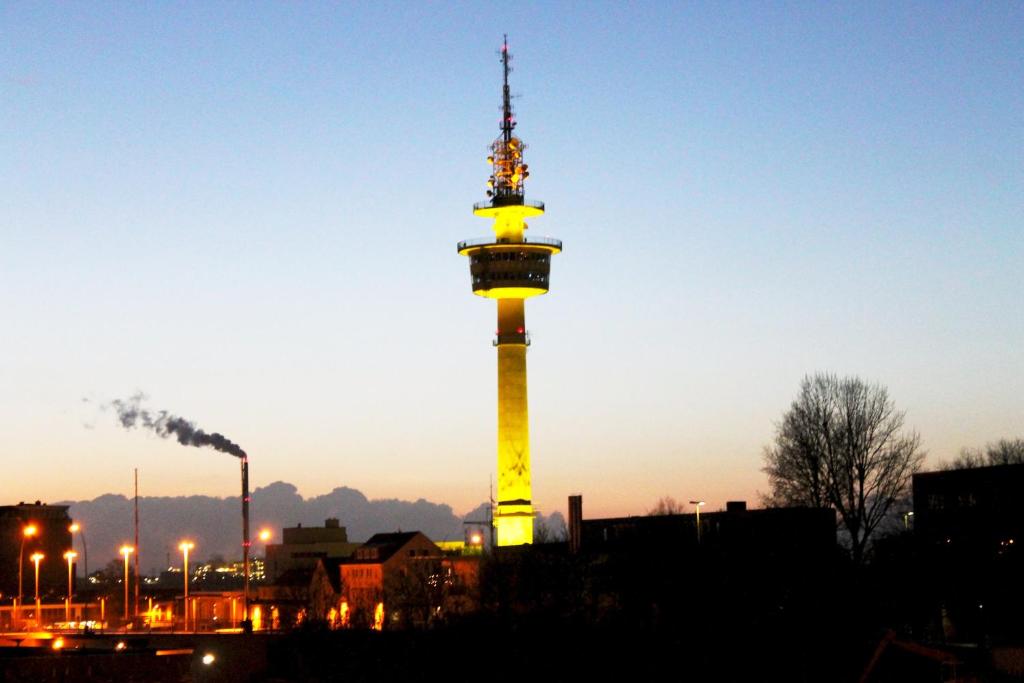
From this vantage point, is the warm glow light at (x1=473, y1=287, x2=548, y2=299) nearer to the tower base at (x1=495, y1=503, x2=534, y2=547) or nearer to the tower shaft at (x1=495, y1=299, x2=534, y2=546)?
the tower shaft at (x1=495, y1=299, x2=534, y2=546)

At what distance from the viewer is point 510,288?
426 ft

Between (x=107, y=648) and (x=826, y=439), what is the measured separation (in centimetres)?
4490

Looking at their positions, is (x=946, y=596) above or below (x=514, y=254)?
below

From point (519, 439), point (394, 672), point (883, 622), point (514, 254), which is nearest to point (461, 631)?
point (394, 672)

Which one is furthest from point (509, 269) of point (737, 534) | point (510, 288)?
Result: point (737, 534)

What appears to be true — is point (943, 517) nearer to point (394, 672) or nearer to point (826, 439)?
point (826, 439)

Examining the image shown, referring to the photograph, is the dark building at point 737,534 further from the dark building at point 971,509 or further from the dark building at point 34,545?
the dark building at point 34,545

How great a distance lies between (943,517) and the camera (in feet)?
325

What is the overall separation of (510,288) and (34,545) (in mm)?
80813

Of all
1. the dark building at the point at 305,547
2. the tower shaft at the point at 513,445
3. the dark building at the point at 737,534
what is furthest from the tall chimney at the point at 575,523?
the dark building at the point at 305,547

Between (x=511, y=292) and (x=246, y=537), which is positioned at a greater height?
(x=511, y=292)

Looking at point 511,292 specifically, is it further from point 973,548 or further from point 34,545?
point 34,545

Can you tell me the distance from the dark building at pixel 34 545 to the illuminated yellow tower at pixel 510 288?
236 feet

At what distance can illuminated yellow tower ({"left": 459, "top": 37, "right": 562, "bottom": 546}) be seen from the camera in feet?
416
